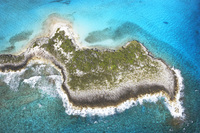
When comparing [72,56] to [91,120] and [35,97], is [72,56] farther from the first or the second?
[91,120]

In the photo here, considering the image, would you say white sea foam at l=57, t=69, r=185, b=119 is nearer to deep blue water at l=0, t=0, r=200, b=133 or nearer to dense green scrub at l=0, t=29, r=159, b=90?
deep blue water at l=0, t=0, r=200, b=133

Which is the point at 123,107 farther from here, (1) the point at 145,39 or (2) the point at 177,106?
(1) the point at 145,39

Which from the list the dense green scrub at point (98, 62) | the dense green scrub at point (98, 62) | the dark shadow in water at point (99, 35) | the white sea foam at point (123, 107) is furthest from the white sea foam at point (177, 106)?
the dark shadow in water at point (99, 35)

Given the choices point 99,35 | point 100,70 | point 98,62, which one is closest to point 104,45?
point 99,35

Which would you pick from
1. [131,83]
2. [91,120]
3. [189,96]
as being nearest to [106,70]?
[131,83]

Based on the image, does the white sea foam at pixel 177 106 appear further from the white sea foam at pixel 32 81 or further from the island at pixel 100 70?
the white sea foam at pixel 32 81

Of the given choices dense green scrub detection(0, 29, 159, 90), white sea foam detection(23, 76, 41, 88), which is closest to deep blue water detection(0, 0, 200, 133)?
white sea foam detection(23, 76, 41, 88)
